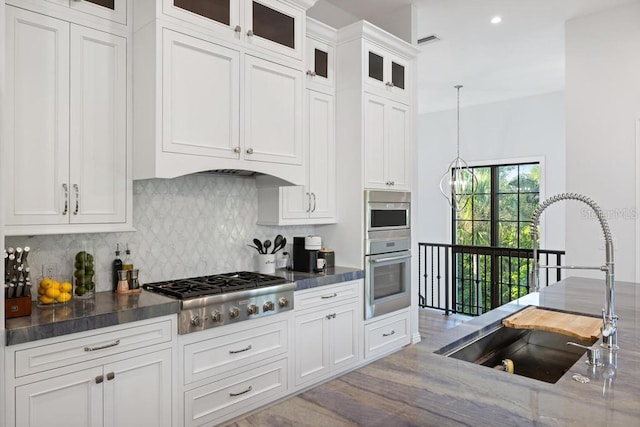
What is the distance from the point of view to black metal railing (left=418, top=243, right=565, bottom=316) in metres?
5.78

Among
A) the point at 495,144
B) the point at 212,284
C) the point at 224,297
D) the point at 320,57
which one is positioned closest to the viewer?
the point at 224,297

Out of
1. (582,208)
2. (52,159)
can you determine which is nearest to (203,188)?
(52,159)

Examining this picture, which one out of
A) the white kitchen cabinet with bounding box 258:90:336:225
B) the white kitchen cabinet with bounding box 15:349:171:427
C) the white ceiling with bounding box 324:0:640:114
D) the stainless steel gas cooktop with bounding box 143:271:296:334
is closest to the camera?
the white kitchen cabinet with bounding box 15:349:171:427

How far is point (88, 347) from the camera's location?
6.28 feet

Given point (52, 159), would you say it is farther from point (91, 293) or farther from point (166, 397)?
point (166, 397)

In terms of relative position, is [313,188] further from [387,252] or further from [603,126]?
[603,126]

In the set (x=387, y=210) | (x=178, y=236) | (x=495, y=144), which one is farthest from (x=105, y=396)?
(x=495, y=144)

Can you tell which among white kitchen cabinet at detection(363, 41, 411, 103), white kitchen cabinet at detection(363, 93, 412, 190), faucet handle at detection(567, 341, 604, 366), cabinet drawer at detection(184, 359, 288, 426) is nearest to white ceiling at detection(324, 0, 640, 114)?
white kitchen cabinet at detection(363, 41, 411, 103)

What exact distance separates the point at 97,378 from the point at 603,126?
440 centimetres

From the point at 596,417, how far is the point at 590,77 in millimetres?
3963

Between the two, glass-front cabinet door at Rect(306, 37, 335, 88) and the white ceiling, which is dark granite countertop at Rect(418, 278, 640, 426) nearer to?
glass-front cabinet door at Rect(306, 37, 335, 88)

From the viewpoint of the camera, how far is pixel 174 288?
248 cm

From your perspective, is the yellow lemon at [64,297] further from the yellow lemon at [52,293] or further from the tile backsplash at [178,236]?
the tile backsplash at [178,236]

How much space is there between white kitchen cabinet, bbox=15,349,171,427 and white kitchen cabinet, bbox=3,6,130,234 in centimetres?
70
